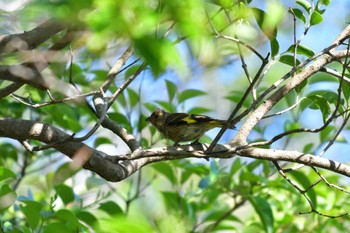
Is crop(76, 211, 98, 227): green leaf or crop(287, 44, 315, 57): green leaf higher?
crop(287, 44, 315, 57): green leaf

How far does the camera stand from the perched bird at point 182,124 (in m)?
5.06

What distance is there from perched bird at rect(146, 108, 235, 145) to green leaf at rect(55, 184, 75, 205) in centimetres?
106

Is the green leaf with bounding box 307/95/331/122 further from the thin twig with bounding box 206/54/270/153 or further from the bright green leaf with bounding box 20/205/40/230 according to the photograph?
the bright green leaf with bounding box 20/205/40/230

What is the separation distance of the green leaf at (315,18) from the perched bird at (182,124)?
5.47ft

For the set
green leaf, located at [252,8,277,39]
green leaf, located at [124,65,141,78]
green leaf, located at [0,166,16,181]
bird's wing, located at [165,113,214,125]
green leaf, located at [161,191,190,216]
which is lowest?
green leaf, located at [0,166,16,181]

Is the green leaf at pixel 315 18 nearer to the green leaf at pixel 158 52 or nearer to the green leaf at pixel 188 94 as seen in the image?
the green leaf at pixel 188 94

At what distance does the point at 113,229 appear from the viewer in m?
1.29

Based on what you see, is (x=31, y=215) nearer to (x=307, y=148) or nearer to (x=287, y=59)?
(x=287, y=59)

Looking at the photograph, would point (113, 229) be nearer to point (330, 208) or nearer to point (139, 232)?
point (139, 232)

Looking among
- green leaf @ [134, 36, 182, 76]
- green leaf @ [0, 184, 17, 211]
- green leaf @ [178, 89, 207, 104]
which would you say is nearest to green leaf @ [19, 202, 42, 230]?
green leaf @ [0, 184, 17, 211]

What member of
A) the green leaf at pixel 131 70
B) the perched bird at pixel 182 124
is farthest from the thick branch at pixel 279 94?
the perched bird at pixel 182 124

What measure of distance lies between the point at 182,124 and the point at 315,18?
2152 millimetres

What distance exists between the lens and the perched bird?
5.06 meters

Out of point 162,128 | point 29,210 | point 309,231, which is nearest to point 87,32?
point 29,210
